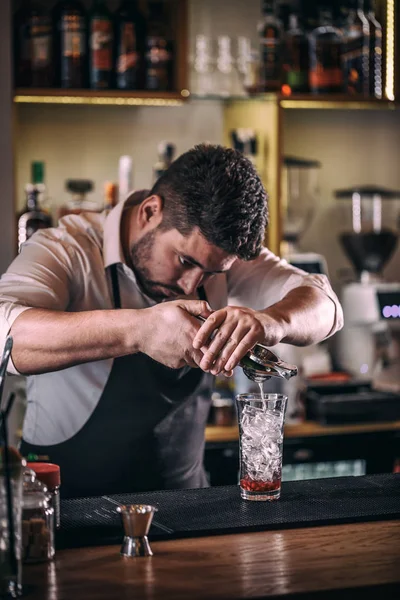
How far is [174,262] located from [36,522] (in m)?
0.82

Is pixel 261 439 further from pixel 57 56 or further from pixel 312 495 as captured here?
pixel 57 56

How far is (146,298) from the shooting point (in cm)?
224

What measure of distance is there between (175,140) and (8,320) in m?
1.98

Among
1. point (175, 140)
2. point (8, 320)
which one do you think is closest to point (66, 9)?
point (175, 140)

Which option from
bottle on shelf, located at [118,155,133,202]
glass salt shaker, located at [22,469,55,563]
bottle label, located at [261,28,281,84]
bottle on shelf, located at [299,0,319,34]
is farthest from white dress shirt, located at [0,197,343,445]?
bottle on shelf, located at [299,0,319,34]

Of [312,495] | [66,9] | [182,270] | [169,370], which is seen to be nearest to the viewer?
[312,495]

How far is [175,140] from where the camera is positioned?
3643 millimetres

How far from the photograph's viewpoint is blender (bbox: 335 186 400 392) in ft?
11.5

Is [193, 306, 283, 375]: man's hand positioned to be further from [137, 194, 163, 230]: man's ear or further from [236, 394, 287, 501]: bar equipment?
[137, 194, 163, 230]: man's ear

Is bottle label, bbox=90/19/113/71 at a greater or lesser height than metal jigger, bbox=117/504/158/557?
greater

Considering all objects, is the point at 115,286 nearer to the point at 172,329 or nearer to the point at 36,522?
the point at 172,329

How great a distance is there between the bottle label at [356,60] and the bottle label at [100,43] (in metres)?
0.94

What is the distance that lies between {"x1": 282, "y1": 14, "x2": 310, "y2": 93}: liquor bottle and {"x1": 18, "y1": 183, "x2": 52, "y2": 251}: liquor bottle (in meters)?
1.03

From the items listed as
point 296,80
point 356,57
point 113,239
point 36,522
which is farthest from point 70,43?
point 36,522
